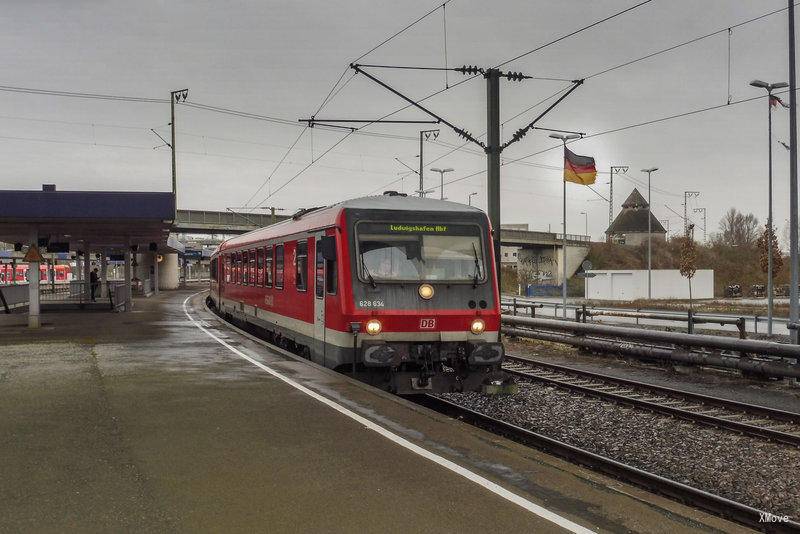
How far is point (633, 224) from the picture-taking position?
113m

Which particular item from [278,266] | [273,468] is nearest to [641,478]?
[273,468]

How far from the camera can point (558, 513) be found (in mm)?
5172

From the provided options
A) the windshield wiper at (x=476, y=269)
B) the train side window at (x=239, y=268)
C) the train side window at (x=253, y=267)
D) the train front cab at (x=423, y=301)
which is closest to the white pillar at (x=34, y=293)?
the train side window at (x=239, y=268)

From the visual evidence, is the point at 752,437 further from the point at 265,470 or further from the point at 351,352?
the point at 265,470

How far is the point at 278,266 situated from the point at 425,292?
5.50 metres

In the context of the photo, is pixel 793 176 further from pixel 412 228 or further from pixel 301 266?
pixel 301 266

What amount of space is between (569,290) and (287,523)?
2747 inches

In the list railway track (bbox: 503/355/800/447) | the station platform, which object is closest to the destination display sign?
the station platform

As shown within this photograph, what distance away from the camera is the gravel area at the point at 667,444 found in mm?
7441

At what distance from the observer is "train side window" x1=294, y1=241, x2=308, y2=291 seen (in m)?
12.8

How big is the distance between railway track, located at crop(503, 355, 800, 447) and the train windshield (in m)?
3.42

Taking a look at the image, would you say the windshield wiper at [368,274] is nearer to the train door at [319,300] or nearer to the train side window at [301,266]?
the train door at [319,300]

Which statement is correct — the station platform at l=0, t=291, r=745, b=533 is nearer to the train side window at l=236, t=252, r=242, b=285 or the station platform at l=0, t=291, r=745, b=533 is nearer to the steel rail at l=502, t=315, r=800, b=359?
the steel rail at l=502, t=315, r=800, b=359

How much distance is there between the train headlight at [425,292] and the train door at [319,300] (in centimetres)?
178
